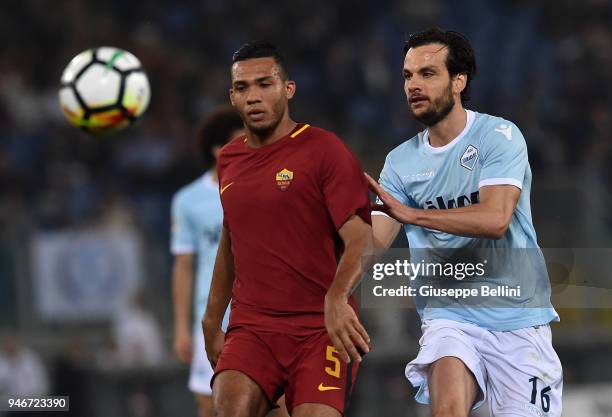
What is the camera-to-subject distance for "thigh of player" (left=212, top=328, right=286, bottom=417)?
499cm

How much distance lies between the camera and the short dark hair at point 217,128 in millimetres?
7680

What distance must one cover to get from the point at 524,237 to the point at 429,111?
0.77 metres

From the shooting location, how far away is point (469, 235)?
5.21m

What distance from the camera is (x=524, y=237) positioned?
218 inches

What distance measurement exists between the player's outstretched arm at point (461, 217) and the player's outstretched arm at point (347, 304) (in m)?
0.28

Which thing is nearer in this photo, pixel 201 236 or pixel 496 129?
pixel 496 129

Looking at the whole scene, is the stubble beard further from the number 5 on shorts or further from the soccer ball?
the soccer ball

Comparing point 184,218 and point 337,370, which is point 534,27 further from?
point 337,370

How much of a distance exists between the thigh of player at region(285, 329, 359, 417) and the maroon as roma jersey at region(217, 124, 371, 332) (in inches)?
4.5

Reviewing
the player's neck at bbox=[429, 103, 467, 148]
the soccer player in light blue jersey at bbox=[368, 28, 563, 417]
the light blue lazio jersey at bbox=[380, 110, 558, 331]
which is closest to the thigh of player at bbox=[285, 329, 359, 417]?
the soccer player in light blue jersey at bbox=[368, 28, 563, 417]

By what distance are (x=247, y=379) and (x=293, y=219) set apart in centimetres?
74

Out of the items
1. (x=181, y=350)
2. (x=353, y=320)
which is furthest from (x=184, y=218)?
(x=353, y=320)

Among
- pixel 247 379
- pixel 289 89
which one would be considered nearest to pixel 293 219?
pixel 289 89

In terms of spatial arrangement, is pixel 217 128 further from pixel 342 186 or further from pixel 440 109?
pixel 342 186
